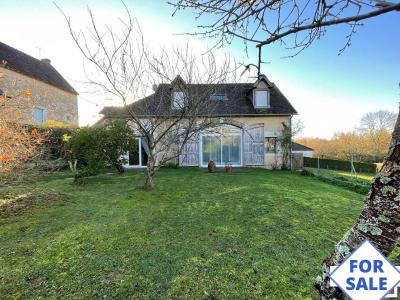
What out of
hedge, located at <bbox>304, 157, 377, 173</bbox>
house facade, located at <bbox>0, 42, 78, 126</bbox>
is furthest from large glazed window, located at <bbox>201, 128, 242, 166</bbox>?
hedge, located at <bbox>304, 157, 377, 173</bbox>

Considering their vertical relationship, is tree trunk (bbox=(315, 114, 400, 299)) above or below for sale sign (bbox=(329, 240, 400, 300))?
above

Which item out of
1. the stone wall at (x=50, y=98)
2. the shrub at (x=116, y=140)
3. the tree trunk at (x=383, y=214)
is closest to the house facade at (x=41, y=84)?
the stone wall at (x=50, y=98)

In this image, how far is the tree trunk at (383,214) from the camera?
4.45 feet

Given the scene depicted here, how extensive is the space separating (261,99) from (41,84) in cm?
1819

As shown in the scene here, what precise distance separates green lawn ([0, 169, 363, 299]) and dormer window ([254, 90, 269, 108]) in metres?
10.5

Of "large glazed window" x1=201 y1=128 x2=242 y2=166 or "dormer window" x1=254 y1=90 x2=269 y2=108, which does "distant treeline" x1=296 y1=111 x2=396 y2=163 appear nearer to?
"dormer window" x1=254 y1=90 x2=269 y2=108

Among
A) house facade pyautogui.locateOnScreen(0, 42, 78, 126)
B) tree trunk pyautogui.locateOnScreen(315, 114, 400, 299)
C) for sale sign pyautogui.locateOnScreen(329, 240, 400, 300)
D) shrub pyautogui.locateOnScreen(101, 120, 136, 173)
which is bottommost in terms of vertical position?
for sale sign pyautogui.locateOnScreen(329, 240, 400, 300)

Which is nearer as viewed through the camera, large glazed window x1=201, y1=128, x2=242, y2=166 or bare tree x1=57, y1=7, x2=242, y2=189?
bare tree x1=57, y1=7, x2=242, y2=189

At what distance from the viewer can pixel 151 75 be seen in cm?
797

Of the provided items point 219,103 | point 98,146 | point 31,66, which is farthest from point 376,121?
point 31,66

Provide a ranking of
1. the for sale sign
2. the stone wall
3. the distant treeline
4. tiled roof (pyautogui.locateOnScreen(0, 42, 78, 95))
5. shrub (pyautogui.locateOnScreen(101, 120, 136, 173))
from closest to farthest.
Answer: the for sale sign → shrub (pyautogui.locateOnScreen(101, 120, 136, 173)) → the stone wall → tiled roof (pyautogui.locateOnScreen(0, 42, 78, 95)) → the distant treeline

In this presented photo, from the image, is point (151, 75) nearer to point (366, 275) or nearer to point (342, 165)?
point (366, 275)

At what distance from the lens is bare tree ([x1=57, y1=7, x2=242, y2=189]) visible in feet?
22.7

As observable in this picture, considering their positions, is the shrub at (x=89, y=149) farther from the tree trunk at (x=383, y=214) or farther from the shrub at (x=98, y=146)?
the tree trunk at (x=383, y=214)
